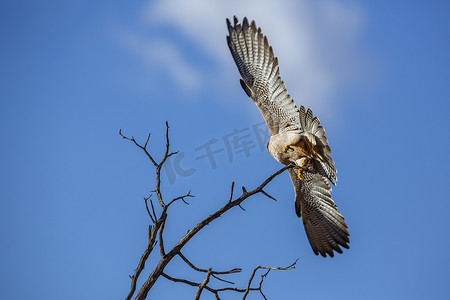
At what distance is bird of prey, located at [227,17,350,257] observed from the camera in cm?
962

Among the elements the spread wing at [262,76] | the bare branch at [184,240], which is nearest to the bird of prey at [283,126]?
the spread wing at [262,76]

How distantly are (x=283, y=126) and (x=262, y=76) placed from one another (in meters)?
1.21

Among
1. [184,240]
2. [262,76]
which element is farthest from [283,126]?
[184,240]

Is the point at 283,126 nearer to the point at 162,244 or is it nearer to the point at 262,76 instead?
the point at 262,76

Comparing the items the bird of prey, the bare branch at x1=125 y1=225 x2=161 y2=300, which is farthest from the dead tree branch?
the bird of prey

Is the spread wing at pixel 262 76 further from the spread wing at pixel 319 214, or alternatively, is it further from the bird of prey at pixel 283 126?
the spread wing at pixel 319 214

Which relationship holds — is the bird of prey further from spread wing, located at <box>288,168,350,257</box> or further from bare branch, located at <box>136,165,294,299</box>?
bare branch, located at <box>136,165,294,299</box>

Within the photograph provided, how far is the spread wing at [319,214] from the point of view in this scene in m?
9.95

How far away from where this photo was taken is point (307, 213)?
10492 millimetres

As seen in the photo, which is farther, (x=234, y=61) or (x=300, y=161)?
(x=234, y=61)

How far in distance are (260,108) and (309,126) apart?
5.56ft

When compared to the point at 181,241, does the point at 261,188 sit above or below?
above

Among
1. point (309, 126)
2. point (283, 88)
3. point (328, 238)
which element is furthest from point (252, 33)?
point (328, 238)

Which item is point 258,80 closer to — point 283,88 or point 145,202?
point 283,88
